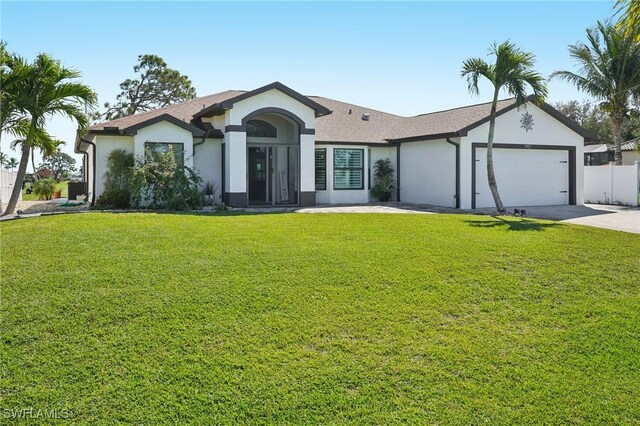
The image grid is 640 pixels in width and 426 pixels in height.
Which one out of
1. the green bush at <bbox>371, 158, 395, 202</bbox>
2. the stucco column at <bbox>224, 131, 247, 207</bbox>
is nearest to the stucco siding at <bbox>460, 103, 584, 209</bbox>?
the green bush at <bbox>371, 158, 395, 202</bbox>

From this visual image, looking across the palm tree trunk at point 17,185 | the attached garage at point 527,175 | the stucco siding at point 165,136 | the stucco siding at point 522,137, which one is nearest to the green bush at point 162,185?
the stucco siding at point 165,136

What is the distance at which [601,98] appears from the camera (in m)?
26.5

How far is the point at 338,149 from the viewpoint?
21.7 meters

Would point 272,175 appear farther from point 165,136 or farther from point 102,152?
point 102,152

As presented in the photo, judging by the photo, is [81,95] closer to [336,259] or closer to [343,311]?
[336,259]

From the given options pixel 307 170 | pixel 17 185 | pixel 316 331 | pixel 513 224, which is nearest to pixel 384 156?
pixel 307 170

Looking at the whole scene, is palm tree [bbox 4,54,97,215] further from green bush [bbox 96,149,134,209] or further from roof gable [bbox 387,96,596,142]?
roof gable [bbox 387,96,596,142]


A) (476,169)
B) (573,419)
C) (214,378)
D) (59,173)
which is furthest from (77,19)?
(59,173)

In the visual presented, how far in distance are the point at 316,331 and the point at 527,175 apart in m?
17.8

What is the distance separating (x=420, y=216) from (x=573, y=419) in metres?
10.3

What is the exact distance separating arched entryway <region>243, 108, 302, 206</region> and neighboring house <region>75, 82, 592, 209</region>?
0.04 meters

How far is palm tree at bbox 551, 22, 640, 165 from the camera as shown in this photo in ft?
82.1

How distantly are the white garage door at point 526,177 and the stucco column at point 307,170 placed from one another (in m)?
6.35

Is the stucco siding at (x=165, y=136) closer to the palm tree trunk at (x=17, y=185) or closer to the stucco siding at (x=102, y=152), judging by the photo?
the stucco siding at (x=102, y=152)
